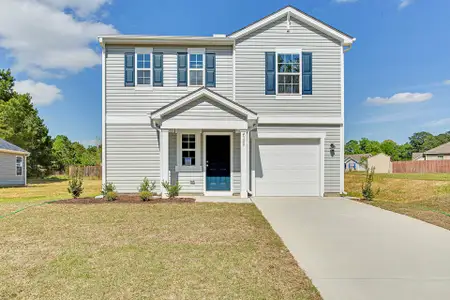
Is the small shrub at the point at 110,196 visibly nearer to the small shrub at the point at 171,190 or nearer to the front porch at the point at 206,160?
the small shrub at the point at 171,190

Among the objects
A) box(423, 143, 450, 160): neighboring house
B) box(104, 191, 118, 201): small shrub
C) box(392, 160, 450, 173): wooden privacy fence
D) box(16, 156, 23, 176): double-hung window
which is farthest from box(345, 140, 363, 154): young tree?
box(104, 191, 118, 201): small shrub

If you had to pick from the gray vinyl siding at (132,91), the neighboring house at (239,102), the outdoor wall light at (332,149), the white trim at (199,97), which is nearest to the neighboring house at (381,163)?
the outdoor wall light at (332,149)

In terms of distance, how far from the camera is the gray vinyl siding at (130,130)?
38.9 feet

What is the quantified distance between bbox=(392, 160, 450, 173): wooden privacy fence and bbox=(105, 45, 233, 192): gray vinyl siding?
1329 inches

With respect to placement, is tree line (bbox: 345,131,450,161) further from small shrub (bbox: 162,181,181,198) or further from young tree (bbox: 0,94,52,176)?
small shrub (bbox: 162,181,181,198)

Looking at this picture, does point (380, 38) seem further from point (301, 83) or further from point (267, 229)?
point (267, 229)

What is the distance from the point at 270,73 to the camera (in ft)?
39.6

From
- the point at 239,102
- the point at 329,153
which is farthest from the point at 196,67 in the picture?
the point at 329,153

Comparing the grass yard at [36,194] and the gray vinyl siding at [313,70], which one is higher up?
the gray vinyl siding at [313,70]

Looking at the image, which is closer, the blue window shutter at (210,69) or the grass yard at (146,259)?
the grass yard at (146,259)

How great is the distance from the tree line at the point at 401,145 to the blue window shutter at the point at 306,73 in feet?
261

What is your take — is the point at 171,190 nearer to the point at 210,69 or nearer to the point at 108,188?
the point at 108,188

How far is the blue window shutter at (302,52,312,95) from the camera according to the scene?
12.1 metres

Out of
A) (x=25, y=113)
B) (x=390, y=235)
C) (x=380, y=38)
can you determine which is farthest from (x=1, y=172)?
(x=380, y=38)
